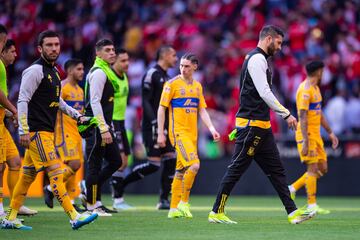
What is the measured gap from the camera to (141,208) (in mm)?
15758

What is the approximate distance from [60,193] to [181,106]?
335 centimetres

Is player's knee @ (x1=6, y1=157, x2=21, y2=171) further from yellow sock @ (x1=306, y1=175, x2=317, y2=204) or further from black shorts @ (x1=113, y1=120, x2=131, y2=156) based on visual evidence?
yellow sock @ (x1=306, y1=175, x2=317, y2=204)

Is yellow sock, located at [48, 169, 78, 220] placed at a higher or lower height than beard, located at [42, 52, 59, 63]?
lower

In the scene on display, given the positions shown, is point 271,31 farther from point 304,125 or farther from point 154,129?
point 154,129

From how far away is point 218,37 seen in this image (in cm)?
2575

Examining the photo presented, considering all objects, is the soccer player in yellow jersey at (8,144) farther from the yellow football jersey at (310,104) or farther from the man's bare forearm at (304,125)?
the yellow football jersey at (310,104)

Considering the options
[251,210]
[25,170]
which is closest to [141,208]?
[251,210]

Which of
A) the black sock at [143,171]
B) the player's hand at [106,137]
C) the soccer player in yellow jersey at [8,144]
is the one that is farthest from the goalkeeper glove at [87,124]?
the black sock at [143,171]

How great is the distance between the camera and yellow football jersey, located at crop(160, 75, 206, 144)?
13.4 metres

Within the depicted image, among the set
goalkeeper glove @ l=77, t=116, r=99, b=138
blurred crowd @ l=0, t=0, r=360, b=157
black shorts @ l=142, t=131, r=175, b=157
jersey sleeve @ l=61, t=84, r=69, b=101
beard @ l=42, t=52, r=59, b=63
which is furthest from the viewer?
blurred crowd @ l=0, t=0, r=360, b=157

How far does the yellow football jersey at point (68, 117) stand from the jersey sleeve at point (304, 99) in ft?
12.6

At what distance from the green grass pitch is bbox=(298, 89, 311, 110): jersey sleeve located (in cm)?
182

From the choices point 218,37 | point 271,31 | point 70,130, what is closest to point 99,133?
point 70,130

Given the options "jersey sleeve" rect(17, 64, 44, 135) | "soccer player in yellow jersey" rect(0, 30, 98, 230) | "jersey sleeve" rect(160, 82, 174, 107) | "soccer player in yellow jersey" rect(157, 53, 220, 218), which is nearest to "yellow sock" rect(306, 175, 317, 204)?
"soccer player in yellow jersey" rect(157, 53, 220, 218)
